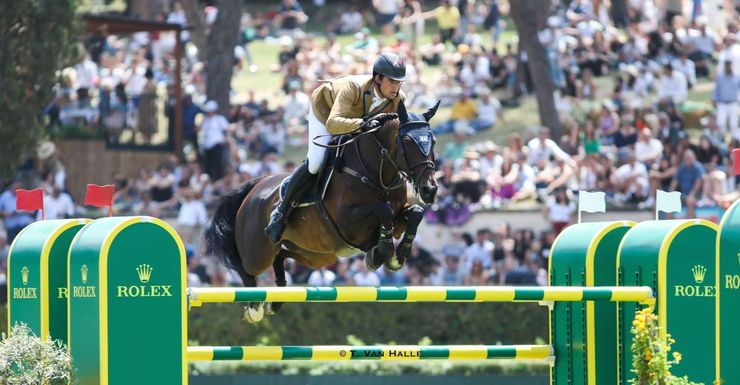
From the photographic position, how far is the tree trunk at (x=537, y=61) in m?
21.9

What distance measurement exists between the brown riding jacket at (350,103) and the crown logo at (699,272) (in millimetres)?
2401

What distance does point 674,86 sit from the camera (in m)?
21.7

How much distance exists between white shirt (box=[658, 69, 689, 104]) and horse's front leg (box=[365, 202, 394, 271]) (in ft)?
43.9

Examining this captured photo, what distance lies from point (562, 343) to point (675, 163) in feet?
32.5

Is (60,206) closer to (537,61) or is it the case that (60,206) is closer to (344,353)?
(537,61)

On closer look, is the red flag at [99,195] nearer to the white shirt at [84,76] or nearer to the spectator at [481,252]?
the spectator at [481,252]

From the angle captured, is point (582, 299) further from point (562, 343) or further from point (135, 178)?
point (135, 178)

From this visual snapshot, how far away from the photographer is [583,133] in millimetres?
20062

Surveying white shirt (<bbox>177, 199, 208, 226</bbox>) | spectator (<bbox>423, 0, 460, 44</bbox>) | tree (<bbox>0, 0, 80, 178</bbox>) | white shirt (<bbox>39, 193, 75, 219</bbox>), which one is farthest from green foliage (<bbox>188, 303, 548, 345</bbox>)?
spectator (<bbox>423, 0, 460, 44</bbox>)

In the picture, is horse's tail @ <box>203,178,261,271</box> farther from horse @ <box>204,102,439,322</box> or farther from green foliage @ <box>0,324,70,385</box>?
green foliage @ <box>0,324,70,385</box>

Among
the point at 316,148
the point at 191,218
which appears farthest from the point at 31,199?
the point at 191,218

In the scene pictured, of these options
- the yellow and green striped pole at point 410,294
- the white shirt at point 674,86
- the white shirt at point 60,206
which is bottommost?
the white shirt at point 60,206

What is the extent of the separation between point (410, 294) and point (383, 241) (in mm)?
1524

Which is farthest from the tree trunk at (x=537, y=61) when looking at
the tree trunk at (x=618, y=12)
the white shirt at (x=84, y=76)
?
the white shirt at (x=84, y=76)
